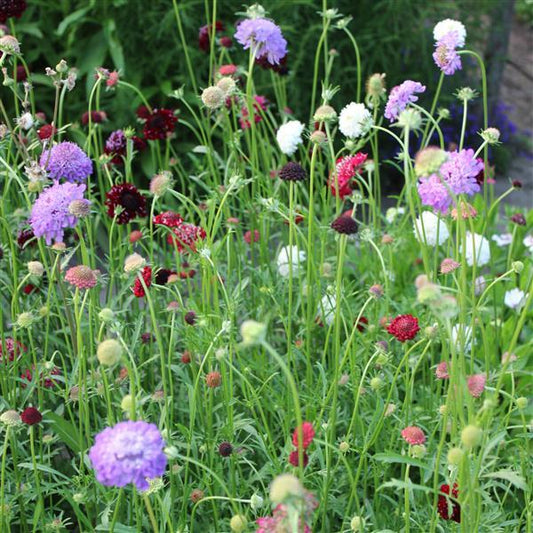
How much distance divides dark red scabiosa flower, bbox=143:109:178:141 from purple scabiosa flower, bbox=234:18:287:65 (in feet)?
0.92

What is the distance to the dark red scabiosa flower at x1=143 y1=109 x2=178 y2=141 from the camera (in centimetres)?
208

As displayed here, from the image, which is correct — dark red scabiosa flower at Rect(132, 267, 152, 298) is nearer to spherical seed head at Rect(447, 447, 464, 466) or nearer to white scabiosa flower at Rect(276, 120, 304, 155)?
white scabiosa flower at Rect(276, 120, 304, 155)

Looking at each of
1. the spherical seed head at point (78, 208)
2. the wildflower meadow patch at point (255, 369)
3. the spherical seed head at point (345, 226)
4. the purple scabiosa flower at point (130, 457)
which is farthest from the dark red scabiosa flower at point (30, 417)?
the spherical seed head at point (345, 226)

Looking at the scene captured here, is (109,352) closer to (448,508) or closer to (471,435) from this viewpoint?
(471,435)

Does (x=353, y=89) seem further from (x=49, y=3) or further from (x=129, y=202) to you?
(x=129, y=202)

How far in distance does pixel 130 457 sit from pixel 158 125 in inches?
49.2

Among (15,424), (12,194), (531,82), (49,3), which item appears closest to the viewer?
(15,424)

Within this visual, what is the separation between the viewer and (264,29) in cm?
190

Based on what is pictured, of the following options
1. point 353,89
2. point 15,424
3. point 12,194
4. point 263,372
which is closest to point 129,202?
point 263,372

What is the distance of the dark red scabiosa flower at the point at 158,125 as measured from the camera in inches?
81.8

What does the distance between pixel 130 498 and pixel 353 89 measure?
8.88 ft

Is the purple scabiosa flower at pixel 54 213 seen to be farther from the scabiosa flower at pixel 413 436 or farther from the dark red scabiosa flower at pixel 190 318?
the scabiosa flower at pixel 413 436

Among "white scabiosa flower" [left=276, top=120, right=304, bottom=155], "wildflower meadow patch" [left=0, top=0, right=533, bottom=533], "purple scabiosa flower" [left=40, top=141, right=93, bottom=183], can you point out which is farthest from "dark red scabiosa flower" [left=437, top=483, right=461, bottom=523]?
"purple scabiosa flower" [left=40, top=141, right=93, bottom=183]

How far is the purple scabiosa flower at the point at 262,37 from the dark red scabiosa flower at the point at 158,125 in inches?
11.1
